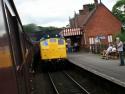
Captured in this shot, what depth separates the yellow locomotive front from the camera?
3491 centimetres

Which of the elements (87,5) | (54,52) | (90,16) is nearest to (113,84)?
(54,52)

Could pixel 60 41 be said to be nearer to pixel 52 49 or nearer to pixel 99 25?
pixel 52 49

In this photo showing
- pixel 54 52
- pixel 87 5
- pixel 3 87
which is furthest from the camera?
pixel 87 5

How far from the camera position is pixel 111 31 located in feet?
250

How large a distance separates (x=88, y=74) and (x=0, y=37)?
21.6 metres

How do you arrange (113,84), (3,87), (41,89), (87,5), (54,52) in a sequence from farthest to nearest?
(87,5)
(54,52)
(41,89)
(113,84)
(3,87)

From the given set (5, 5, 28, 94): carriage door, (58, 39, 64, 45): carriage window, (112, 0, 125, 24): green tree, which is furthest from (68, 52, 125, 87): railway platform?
(112, 0, 125, 24): green tree

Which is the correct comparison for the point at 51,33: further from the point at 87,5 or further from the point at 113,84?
the point at 87,5

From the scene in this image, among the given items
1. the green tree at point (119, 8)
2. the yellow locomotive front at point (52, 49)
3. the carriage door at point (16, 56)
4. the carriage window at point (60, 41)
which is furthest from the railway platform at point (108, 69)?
the green tree at point (119, 8)

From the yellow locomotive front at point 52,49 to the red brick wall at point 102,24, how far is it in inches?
1482

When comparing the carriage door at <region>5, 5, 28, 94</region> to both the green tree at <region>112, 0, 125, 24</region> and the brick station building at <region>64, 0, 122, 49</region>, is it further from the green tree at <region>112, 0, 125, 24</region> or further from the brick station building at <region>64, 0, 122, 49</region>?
the green tree at <region>112, 0, 125, 24</region>

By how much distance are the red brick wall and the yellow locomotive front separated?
37631 millimetres

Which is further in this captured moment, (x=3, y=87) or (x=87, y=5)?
(x=87, y=5)

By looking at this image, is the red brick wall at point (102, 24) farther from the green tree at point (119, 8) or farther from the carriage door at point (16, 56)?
the carriage door at point (16, 56)
